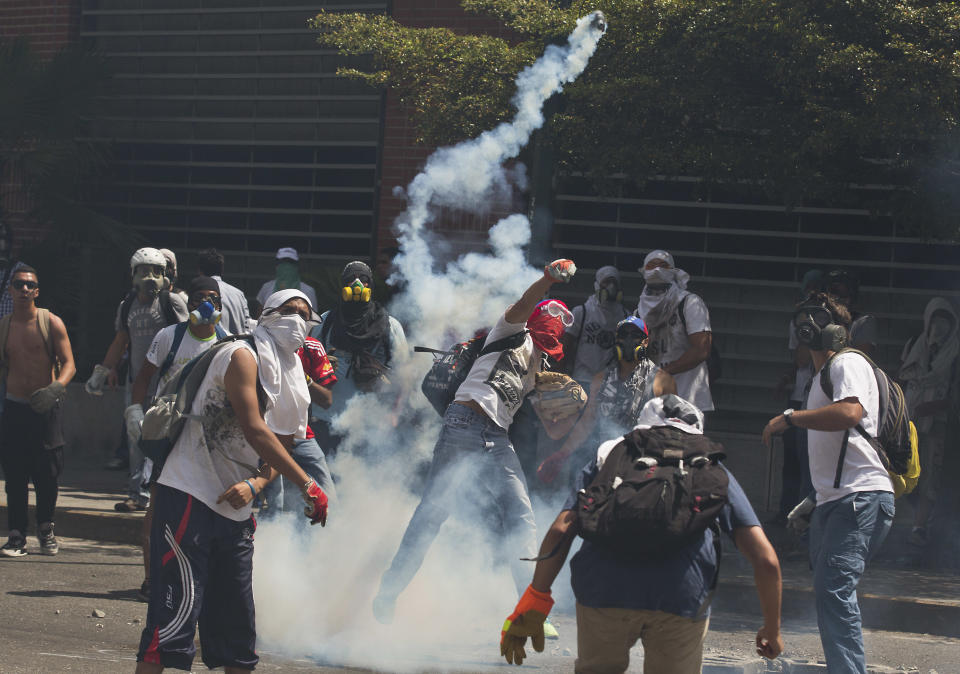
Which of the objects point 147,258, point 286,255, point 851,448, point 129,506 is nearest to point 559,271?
point 851,448

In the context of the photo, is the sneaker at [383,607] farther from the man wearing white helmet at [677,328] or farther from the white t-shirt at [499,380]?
the man wearing white helmet at [677,328]

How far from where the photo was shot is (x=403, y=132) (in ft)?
40.3

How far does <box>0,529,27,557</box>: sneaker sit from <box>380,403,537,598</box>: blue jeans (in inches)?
130

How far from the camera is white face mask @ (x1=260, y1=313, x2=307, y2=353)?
15.7 ft

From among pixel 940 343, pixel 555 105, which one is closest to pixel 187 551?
pixel 555 105

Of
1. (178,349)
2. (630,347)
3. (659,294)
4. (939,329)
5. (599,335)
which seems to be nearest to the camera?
(178,349)

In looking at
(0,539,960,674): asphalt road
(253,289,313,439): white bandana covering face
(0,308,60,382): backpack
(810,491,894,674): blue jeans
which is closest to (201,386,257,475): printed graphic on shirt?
(253,289,313,439): white bandana covering face

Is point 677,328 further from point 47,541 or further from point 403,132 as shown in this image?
point 403,132

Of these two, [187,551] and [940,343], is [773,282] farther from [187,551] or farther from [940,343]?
[187,551]

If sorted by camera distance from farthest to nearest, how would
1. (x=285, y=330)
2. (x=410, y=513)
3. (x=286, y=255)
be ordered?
(x=286, y=255) → (x=410, y=513) → (x=285, y=330)

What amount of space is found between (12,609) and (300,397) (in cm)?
284

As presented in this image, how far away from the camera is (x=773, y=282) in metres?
11.5

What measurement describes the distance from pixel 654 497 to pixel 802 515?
2.19 metres

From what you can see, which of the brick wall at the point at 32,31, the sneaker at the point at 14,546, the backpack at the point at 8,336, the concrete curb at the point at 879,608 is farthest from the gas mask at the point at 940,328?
the brick wall at the point at 32,31
